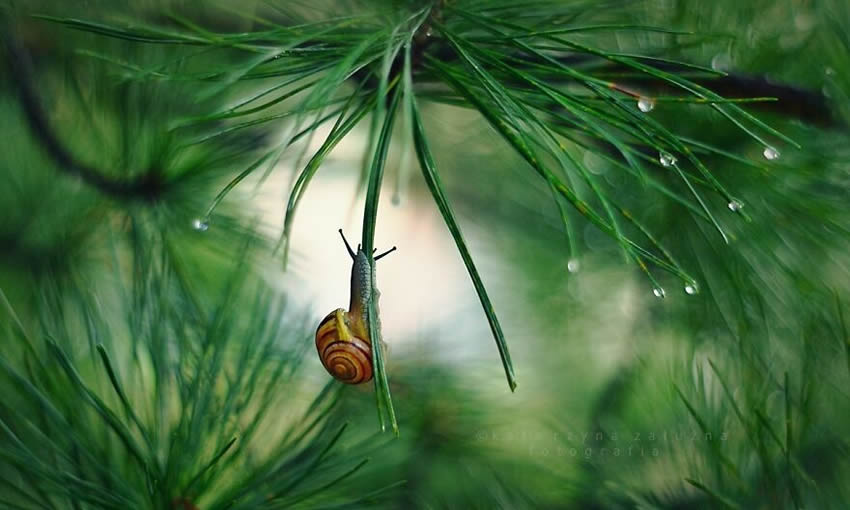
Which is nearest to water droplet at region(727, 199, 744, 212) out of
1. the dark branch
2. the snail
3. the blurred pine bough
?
the blurred pine bough

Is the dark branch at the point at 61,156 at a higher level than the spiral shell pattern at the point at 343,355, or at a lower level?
higher

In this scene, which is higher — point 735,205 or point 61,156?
point 61,156

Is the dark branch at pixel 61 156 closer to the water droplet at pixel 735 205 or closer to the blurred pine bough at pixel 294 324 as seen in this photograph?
the blurred pine bough at pixel 294 324

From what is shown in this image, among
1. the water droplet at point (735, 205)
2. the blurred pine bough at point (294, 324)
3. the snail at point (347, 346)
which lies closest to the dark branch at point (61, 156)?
the blurred pine bough at point (294, 324)

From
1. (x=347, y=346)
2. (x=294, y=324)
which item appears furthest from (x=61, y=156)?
(x=347, y=346)

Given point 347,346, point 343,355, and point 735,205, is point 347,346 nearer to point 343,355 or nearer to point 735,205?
point 343,355

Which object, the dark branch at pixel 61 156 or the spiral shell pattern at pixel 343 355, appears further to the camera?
the dark branch at pixel 61 156

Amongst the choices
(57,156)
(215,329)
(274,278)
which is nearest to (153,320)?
(215,329)
